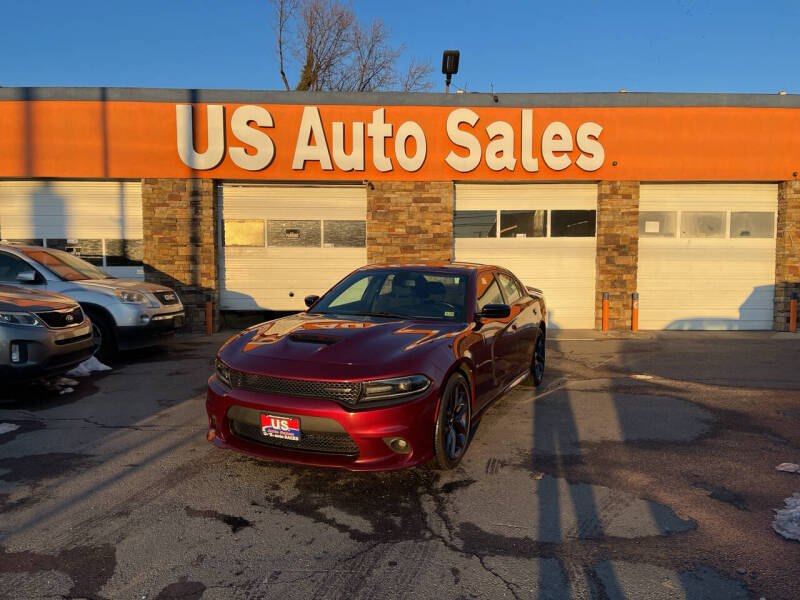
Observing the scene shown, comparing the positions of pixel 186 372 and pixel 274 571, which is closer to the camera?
pixel 274 571

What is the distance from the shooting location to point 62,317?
20.5 ft

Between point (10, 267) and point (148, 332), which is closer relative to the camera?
point (10, 267)

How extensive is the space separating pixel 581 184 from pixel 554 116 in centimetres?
163

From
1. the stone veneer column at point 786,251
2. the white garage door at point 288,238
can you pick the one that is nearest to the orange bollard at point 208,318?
the white garage door at point 288,238

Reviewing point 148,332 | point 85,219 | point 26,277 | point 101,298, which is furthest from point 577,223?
point 85,219

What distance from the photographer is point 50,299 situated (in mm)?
6395

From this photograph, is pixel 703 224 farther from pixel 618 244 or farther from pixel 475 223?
pixel 475 223

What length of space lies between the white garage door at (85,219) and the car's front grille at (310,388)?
1027 cm

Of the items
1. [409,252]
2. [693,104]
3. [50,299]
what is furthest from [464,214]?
[50,299]

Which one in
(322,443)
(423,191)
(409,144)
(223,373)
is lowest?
(322,443)

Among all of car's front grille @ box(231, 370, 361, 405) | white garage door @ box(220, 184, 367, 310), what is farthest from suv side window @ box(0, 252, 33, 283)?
car's front grille @ box(231, 370, 361, 405)

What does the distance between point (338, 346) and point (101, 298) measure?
18.5 feet

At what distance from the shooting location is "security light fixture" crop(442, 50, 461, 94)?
1422cm

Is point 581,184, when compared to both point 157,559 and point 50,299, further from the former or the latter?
point 157,559
